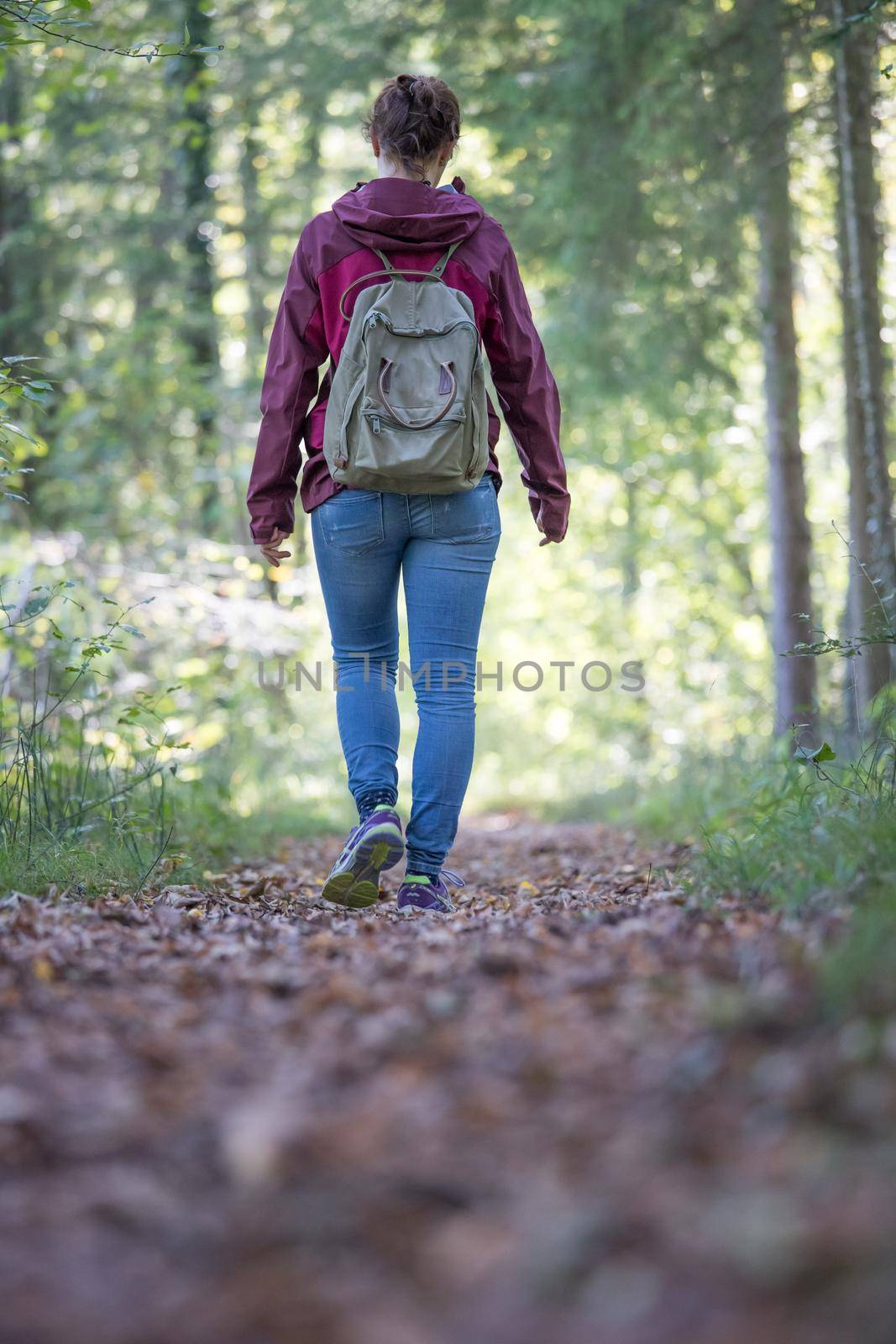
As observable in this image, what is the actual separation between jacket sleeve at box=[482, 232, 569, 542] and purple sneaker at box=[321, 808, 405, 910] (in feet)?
3.59

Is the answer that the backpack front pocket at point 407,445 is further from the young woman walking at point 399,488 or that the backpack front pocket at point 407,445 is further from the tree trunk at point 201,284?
the tree trunk at point 201,284

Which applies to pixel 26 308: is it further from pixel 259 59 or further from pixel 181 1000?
pixel 181 1000

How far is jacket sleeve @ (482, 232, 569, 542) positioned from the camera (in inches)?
138

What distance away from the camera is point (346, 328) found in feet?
11.1

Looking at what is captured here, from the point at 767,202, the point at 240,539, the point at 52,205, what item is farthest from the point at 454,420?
the point at 52,205

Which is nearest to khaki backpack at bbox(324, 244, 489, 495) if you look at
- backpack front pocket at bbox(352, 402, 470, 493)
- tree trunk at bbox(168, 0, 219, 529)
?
backpack front pocket at bbox(352, 402, 470, 493)

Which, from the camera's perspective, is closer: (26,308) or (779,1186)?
(779,1186)

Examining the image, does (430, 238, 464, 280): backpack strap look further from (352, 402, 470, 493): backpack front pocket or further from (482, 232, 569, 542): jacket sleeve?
(352, 402, 470, 493): backpack front pocket

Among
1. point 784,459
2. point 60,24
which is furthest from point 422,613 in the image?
point 784,459

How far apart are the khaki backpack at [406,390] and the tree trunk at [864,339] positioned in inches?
99.1

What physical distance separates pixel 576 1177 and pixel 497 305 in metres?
2.74

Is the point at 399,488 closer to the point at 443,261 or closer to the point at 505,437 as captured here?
the point at 443,261

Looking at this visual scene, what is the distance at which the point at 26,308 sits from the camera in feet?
33.6

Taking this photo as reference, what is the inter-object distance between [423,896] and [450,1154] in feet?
→ 6.61
